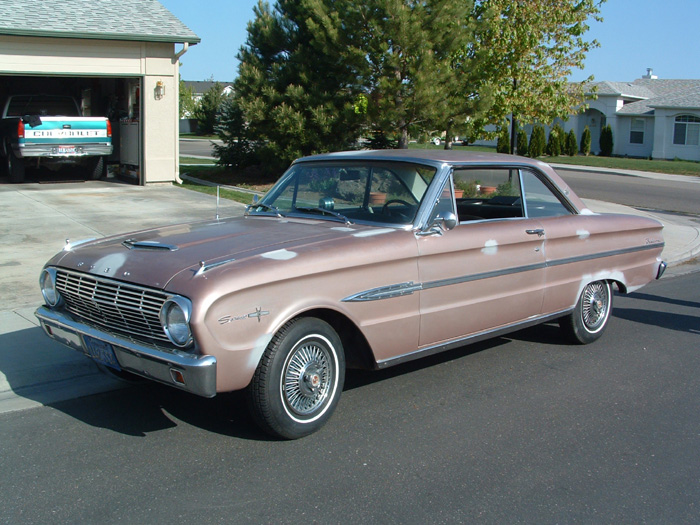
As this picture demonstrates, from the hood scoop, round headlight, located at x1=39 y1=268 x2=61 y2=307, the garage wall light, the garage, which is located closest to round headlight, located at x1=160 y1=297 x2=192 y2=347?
the hood scoop

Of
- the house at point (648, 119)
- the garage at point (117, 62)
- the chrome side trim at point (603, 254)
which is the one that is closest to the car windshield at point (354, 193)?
the chrome side trim at point (603, 254)

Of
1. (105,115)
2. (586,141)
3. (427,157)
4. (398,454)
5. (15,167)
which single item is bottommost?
(398,454)

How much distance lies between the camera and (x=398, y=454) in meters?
4.22

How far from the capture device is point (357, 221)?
204 inches

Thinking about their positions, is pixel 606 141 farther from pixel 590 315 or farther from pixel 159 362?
pixel 159 362

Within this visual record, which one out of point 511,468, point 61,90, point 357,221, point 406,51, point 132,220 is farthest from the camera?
point 61,90

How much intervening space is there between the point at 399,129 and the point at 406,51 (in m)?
1.75

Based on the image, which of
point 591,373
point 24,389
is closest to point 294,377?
point 24,389

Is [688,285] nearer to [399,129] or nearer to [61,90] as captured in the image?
[399,129]

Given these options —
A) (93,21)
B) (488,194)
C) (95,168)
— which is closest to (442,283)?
(488,194)

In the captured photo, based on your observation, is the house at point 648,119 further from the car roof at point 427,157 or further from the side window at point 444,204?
the side window at point 444,204

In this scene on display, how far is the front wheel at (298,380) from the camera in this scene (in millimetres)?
4109

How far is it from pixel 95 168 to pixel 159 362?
15.4 metres

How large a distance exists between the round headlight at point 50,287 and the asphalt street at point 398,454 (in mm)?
760
